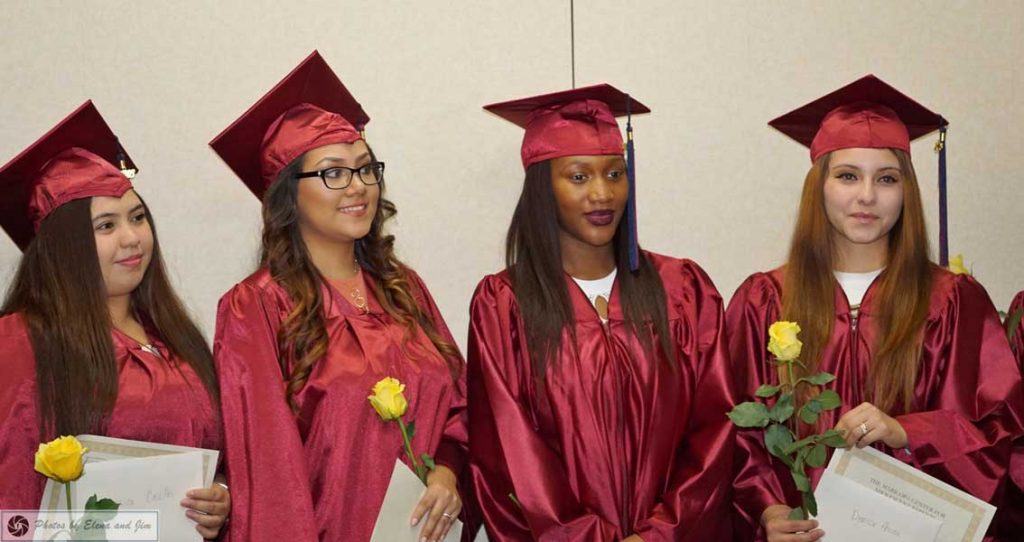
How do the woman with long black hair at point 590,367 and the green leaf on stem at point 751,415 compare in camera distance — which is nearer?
the green leaf on stem at point 751,415

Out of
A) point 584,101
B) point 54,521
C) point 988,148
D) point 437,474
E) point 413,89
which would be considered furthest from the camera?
point 988,148

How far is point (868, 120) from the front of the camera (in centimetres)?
310

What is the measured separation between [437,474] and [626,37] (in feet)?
6.27

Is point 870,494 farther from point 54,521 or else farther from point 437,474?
point 54,521

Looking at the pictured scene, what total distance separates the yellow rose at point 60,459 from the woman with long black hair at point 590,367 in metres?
1.00

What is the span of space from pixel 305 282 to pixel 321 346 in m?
0.20

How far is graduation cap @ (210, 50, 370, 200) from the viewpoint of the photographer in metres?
3.04

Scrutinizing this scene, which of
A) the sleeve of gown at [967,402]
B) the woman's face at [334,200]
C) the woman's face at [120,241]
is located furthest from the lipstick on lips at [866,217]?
the woman's face at [120,241]

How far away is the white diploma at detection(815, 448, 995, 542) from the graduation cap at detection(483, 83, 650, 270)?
0.77 meters

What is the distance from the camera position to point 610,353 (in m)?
2.97

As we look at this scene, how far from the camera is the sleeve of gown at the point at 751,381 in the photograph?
2.97m

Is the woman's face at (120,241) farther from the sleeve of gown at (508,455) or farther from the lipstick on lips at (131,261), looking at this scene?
the sleeve of gown at (508,455)

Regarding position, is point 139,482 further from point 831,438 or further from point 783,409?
point 831,438

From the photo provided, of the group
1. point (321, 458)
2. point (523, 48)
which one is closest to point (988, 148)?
point (523, 48)
